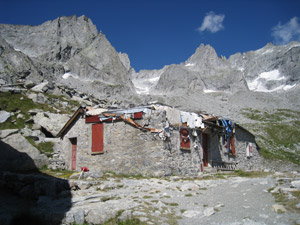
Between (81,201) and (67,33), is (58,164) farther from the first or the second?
(67,33)

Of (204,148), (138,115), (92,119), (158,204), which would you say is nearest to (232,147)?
(204,148)

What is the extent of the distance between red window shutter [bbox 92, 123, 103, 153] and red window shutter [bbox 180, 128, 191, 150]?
5784 mm

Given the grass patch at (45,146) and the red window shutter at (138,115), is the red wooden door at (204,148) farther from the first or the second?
the grass patch at (45,146)

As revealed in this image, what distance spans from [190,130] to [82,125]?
823 cm

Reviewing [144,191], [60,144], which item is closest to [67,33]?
[60,144]

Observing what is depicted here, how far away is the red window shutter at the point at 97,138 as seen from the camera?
1859cm

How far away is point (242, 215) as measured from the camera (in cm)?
764

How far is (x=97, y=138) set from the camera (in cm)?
1883

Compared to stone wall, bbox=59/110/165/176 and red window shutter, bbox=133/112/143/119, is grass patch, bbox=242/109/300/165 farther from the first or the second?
red window shutter, bbox=133/112/143/119

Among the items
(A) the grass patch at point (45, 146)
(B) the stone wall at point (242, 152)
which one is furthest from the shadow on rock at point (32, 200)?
(B) the stone wall at point (242, 152)

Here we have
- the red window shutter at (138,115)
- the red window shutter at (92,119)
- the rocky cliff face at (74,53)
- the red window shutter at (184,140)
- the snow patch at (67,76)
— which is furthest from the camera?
the rocky cliff face at (74,53)

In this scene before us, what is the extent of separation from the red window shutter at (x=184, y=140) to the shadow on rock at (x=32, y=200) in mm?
9211

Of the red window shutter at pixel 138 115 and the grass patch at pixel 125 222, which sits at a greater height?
→ the red window shutter at pixel 138 115

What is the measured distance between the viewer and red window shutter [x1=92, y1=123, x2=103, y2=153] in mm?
18594
